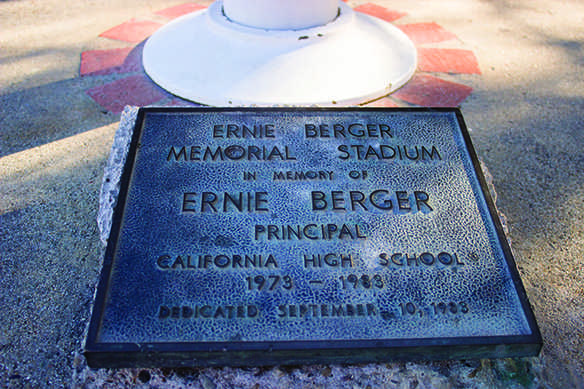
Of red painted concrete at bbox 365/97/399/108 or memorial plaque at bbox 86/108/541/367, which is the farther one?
red painted concrete at bbox 365/97/399/108

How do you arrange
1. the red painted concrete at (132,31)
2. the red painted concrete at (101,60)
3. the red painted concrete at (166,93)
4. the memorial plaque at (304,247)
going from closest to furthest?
the memorial plaque at (304,247) → the red painted concrete at (166,93) → the red painted concrete at (101,60) → the red painted concrete at (132,31)

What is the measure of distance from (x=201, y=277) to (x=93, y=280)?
0.54 metres

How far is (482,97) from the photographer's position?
8.22ft

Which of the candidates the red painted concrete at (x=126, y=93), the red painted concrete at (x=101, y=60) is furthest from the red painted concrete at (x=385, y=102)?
the red painted concrete at (x=101, y=60)

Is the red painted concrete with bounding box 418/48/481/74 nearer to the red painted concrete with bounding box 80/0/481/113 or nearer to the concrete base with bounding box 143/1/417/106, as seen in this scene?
the red painted concrete with bounding box 80/0/481/113

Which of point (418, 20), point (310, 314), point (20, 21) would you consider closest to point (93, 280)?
point (310, 314)

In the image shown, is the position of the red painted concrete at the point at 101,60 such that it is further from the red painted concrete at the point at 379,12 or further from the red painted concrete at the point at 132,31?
the red painted concrete at the point at 379,12

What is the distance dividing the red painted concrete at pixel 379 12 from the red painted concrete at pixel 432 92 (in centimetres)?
94

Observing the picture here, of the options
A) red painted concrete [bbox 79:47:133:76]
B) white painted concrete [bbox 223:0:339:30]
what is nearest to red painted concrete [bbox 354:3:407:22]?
white painted concrete [bbox 223:0:339:30]

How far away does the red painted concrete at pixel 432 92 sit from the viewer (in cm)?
240

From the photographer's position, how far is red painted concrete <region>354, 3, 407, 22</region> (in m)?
3.32

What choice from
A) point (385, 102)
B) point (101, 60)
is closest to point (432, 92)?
point (385, 102)

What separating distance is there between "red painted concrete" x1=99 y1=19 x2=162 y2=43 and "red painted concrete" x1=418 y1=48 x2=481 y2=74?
5.80 feet

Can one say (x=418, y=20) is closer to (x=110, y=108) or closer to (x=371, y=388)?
(x=110, y=108)
